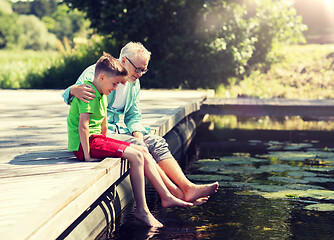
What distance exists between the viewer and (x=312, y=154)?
27.5 ft

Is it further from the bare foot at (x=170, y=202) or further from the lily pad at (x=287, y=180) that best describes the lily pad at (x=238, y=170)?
the bare foot at (x=170, y=202)

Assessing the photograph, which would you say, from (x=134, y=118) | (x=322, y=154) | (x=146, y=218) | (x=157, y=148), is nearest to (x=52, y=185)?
(x=146, y=218)

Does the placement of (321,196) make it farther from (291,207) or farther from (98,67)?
(98,67)

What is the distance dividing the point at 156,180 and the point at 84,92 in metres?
0.89

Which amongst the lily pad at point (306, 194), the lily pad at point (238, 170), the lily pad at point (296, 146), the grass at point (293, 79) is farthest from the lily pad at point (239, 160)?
the grass at point (293, 79)

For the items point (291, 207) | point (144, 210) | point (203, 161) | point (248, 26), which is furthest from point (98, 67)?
point (248, 26)

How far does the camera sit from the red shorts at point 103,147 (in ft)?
14.7

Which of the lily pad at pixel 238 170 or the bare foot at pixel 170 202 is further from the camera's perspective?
the lily pad at pixel 238 170

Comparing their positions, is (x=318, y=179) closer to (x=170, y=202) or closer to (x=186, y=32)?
(x=170, y=202)

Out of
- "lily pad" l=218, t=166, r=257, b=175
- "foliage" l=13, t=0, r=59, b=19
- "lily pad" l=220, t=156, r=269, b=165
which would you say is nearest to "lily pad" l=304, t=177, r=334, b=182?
"lily pad" l=218, t=166, r=257, b=175

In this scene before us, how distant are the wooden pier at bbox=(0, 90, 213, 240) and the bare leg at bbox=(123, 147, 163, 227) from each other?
3.5 inches

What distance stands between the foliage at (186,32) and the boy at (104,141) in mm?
9768

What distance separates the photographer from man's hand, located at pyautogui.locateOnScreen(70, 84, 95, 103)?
447 cm

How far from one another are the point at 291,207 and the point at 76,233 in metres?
2.22
